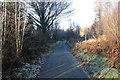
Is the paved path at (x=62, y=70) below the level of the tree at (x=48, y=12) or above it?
below

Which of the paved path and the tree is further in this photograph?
the tree

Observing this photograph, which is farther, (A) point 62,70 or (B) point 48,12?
(B) point 48,12

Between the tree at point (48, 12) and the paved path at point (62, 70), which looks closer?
the paved path at point (62, 70)

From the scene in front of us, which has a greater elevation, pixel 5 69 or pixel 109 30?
pixel 109 30

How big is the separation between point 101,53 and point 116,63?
295 centimetres

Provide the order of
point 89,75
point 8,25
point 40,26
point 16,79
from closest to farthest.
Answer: point 16,79
point 89,75
point 8,25
point 40,26

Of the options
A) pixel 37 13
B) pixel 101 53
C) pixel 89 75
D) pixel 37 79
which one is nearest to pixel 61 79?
pixel 37 79

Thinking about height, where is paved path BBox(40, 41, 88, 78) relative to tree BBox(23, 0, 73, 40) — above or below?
below

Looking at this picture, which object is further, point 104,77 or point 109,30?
point 109,30

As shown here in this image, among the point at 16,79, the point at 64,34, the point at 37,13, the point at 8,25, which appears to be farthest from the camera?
the point at 64,34

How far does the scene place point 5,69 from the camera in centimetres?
630

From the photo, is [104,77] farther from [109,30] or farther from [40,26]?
[40,26]

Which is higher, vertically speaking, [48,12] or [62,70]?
[48,12]

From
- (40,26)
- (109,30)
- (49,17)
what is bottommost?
(109,30)
